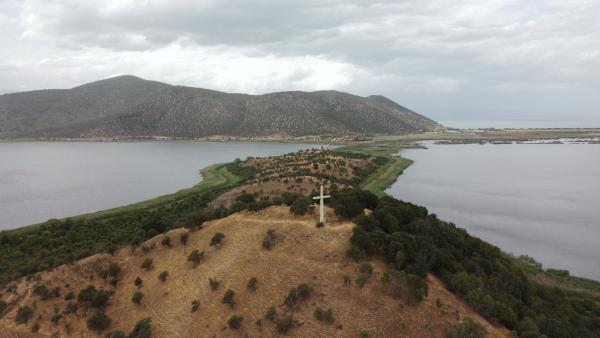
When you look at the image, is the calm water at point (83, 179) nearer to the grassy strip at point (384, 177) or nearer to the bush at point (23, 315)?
the bush at point (23, 315)

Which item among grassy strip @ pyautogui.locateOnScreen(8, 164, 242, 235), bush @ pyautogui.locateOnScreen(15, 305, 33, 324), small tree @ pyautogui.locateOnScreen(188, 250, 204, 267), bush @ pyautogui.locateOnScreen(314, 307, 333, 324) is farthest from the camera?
grassy strip @ pyautogui.locateOnScreen(8, 164, 242, 235)

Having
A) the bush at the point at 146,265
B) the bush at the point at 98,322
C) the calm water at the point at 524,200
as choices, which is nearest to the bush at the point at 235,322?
the bush at the point at 98,322

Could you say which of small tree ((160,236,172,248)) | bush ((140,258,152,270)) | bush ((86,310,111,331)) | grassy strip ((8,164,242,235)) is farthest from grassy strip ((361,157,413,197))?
bush ((86,310,111,331))

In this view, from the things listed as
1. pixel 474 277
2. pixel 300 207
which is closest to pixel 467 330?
pixel 474 277

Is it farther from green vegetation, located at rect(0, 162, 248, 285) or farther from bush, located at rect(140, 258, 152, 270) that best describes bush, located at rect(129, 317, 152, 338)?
green vegetation, located at rect(0, 162, 248, 285)

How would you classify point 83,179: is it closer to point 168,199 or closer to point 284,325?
point 168,199

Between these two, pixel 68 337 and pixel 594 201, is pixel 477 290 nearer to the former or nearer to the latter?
pixel 68 337
